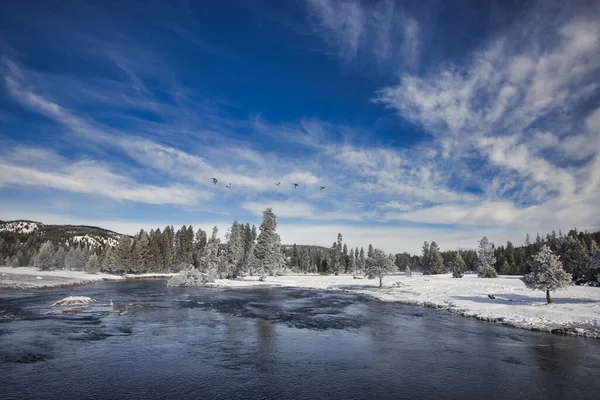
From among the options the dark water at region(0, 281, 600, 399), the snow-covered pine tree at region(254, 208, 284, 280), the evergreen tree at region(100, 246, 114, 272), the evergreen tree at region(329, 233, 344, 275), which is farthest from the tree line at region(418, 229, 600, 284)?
the evergreen tree at region(100, 246, 114, 272)

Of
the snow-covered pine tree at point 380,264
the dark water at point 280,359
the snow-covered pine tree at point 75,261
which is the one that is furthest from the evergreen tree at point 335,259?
the dark water at point 280,359

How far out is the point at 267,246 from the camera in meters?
103

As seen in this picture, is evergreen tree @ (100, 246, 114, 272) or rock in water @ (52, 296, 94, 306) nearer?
rock in water @ (52, 296, 94, 306)

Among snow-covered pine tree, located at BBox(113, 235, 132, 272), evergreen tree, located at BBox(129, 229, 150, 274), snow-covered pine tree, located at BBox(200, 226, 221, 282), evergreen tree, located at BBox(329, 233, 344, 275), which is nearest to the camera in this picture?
snow-covered pine tree, located at BBox(200, 226, 221, 282)

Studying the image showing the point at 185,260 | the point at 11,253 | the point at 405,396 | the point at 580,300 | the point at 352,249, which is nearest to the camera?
the point at 405,396

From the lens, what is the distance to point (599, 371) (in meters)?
21.4

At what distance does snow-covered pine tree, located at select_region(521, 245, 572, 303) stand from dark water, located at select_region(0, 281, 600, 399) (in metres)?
12.0

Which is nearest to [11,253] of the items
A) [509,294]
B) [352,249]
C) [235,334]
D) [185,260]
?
[185,260]

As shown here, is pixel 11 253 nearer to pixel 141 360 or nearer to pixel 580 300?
pixel 141 360

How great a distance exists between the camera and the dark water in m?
18.0

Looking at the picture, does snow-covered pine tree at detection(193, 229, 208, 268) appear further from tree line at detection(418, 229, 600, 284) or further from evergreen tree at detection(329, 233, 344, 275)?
tree line at detection(418, 229, 600, 284)

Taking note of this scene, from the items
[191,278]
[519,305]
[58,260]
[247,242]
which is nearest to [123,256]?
[58,260]

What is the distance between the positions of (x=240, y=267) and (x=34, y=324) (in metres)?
92.0

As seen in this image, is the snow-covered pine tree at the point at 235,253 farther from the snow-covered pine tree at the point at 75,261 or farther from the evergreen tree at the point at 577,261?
the evergreen tree at the point at 577,261
